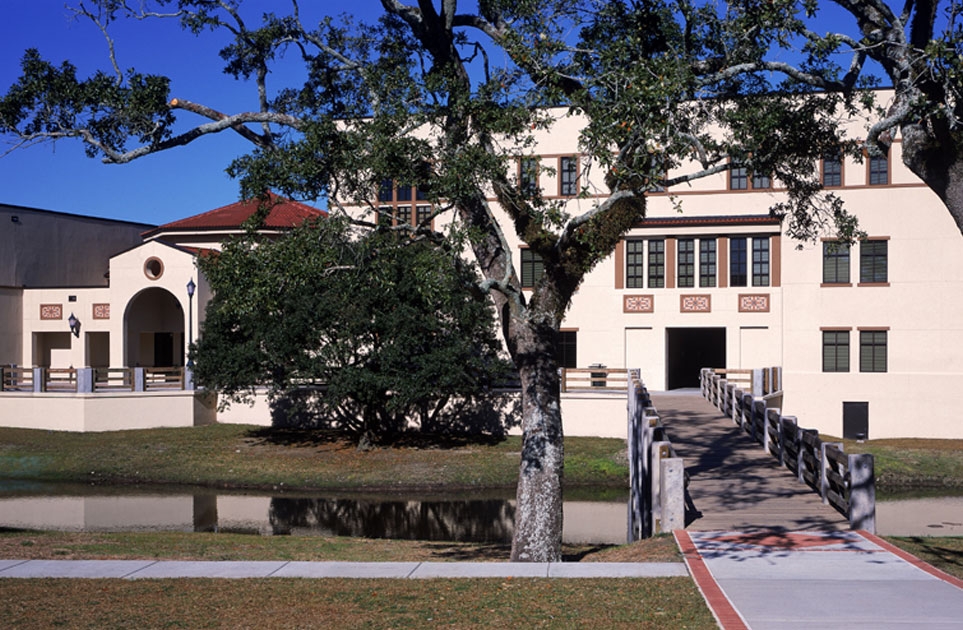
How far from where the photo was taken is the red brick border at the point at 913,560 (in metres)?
9.67

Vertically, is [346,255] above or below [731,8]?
below

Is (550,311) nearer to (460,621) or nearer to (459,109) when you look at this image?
(459,109)

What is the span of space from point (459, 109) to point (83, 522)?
52.1 feet

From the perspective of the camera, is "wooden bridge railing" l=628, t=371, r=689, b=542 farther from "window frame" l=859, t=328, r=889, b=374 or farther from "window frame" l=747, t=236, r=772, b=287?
"window frame" l=859, t=328, r=889, b=374

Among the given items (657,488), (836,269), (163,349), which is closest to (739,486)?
(657,488)

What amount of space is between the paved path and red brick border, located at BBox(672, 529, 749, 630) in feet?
4.71

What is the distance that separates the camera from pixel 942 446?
3444cm

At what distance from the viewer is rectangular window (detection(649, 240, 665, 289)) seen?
3897cm

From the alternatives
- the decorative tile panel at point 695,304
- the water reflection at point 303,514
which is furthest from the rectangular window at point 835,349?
the water reflection at point 303,514

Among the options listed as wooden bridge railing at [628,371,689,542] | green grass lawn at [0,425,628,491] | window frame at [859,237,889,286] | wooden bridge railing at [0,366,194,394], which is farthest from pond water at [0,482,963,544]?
window frame at [859,237,889,286]

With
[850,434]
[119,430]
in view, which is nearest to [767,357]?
[850,434]

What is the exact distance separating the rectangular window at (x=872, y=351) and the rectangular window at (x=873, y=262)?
6.96 feet

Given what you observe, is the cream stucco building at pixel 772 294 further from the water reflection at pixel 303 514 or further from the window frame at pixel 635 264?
the water reflection at pixel 303 514

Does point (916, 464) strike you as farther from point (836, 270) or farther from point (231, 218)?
point (231, 218)
